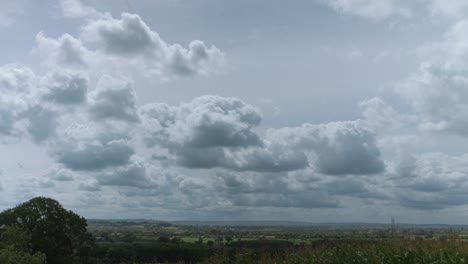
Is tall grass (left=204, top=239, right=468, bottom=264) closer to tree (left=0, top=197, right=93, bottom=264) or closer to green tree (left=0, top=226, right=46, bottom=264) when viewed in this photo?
green tree (left=0, top=226, right=46, bottom=264)

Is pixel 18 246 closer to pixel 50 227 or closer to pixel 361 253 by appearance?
pixel 50 227

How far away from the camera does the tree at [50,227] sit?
188ft

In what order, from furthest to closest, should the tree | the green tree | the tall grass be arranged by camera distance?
the tree → the green tree → the tall grass

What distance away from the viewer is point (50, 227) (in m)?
58.2

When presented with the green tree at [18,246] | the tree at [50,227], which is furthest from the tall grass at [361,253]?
the tree at [50,227]

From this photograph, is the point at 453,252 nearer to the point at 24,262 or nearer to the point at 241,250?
the point at 241,250

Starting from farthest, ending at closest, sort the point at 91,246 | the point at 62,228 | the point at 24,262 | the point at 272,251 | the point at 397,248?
the point at 91,246 < the point at 62,228 < the point at 24,262 < the point at 272,251 < the point at 397,248

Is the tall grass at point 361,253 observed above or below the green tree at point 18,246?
above

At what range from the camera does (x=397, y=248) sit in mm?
15766

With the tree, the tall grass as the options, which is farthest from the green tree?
the tall grass

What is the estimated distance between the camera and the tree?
57312 mm

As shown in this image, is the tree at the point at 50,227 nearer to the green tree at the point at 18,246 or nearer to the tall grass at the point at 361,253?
the green tree at the point at 18,246

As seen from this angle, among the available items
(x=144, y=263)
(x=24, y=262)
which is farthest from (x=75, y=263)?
(x=144, y=263)

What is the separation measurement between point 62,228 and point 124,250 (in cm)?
785
